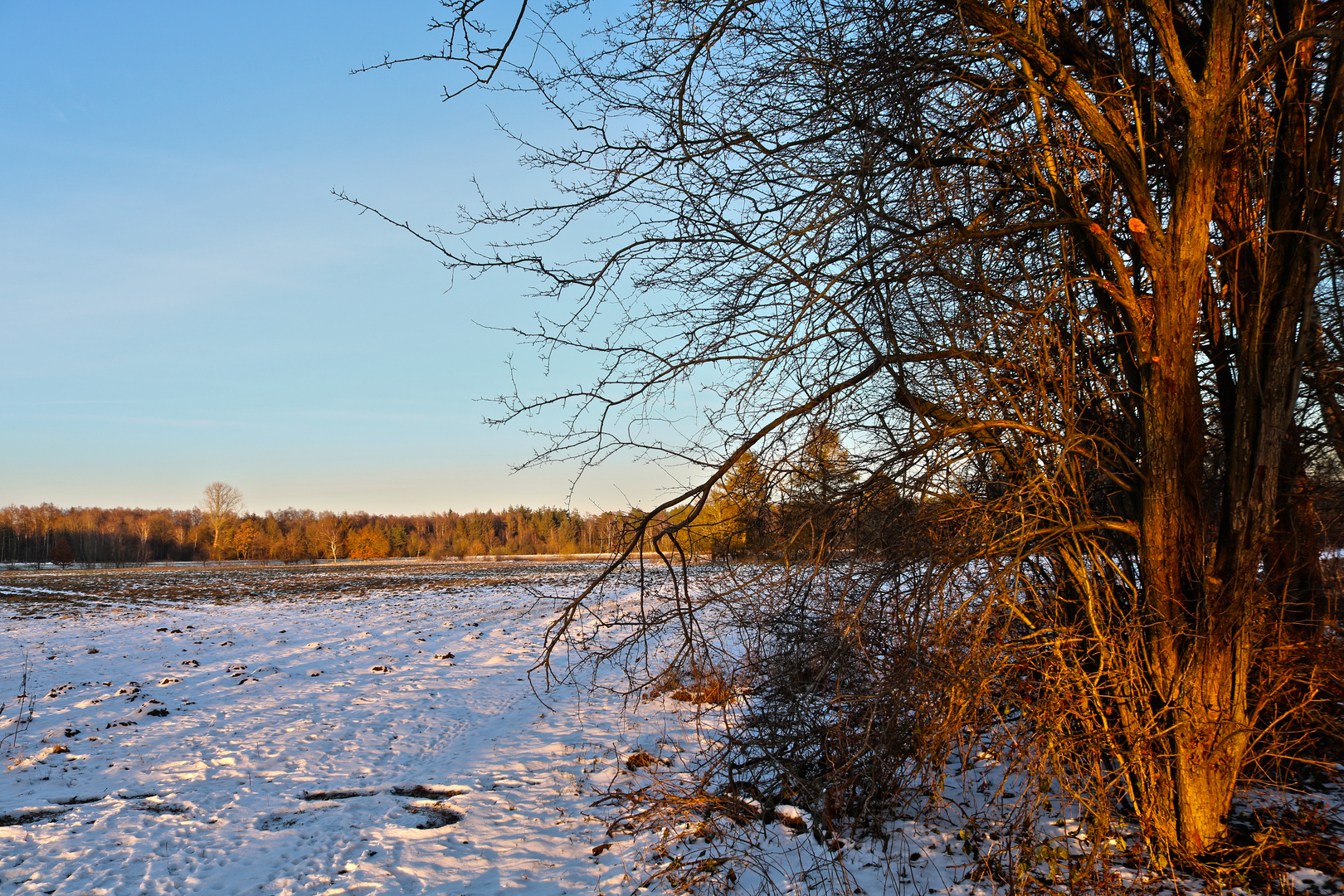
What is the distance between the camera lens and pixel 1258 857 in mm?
3791

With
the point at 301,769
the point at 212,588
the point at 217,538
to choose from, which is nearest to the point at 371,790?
the point at 301,769

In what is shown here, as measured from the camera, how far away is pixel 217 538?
92.6m

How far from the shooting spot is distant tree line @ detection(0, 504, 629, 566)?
269ft

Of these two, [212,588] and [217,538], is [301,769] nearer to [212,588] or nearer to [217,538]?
[212,588]

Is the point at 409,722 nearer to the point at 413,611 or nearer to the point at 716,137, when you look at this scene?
the point at 716,137

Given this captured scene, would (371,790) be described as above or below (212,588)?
above

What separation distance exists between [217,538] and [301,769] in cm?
10150

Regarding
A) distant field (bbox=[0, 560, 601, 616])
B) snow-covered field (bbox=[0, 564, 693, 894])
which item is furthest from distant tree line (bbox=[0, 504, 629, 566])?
snow-covered field (bbox=[0, 564, 693, 894])

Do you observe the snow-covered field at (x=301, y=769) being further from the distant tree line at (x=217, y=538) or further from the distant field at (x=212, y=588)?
the distant tree line at (x=217, y=538)

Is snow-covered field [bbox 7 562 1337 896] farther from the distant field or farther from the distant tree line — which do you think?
the distant tree line

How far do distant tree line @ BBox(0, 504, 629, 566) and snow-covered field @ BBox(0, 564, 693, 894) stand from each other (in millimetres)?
58914

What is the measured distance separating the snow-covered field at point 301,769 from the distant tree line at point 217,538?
5891 centimetres

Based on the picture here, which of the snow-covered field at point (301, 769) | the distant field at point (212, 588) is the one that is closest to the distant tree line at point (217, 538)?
the distant field at point (212, 588)

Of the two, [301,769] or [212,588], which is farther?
[212,588]
